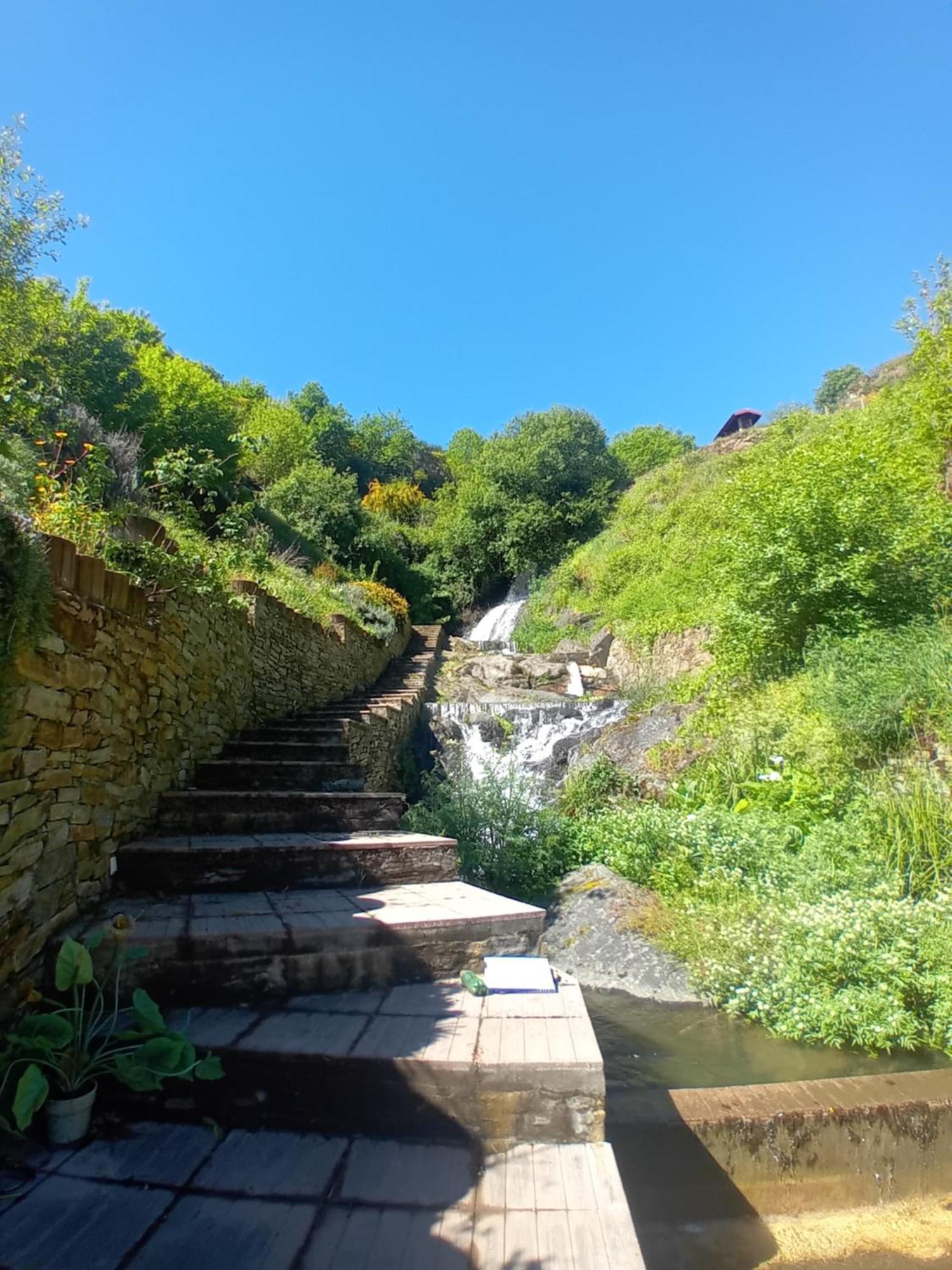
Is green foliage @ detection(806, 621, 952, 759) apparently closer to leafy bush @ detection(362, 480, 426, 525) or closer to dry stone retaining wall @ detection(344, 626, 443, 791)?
dry stone retaining wall @ detection(344, 626, 443, 791)

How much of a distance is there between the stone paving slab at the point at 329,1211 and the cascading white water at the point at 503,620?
1627 cm

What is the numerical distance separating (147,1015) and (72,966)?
29cm

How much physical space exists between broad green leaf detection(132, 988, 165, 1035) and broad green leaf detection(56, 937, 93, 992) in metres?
0.16

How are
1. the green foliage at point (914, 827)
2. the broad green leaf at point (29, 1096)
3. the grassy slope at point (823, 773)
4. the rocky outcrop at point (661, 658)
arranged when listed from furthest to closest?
Result: the rocky outcrop at point (661, 658) → the green foliage at point (914, 827) → the grassy slope at point (823, 773) → the broad green leaf at point (29, 1096)

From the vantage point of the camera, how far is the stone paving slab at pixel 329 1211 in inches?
59.3

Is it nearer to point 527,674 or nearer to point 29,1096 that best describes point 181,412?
point 527,674

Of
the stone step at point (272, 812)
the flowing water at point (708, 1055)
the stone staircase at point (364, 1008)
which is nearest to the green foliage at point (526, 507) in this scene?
the stone step at point (272, 812)

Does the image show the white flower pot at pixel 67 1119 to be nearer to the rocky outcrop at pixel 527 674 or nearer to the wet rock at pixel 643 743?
the wet rock at pixel 643 743

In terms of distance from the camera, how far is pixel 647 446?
33.0m

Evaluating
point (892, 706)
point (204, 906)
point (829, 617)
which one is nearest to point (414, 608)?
point (829, 617)

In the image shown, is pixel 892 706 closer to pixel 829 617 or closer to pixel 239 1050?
pixel 829 617

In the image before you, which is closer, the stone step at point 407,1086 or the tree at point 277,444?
the stone step at point 407,1086

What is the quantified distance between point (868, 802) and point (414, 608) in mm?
16331

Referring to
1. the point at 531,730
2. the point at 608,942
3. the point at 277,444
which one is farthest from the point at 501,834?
the point at 277,444
